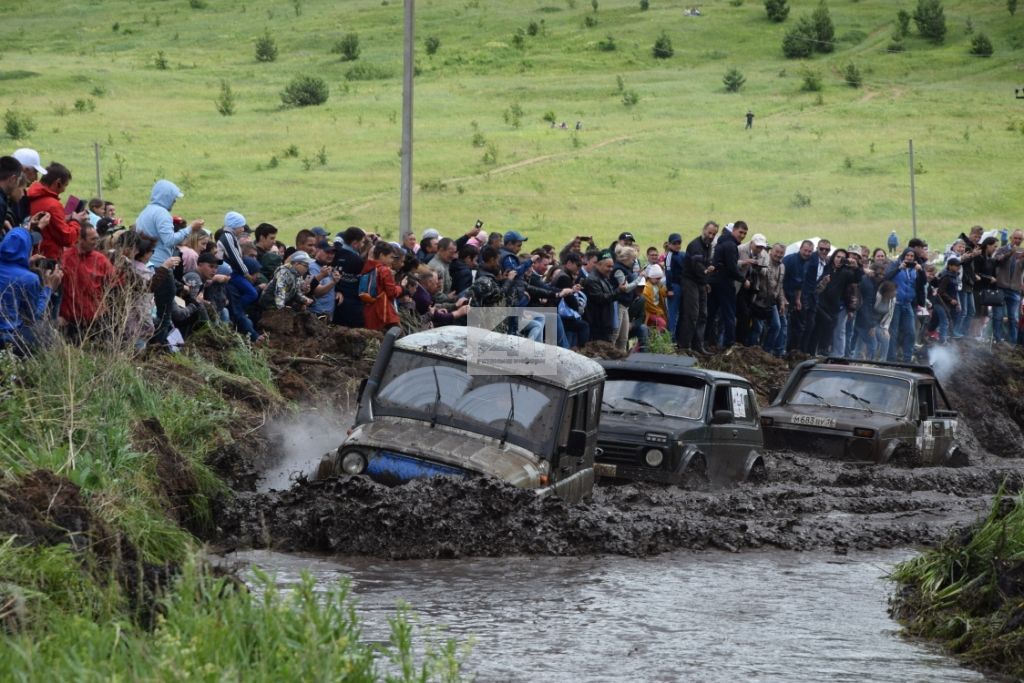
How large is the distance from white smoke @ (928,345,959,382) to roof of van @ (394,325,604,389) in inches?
722

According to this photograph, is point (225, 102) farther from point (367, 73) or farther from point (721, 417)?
point (721, 417)

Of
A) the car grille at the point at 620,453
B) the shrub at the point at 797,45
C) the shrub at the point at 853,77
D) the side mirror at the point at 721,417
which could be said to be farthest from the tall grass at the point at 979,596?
the shrub at the point at 797,45

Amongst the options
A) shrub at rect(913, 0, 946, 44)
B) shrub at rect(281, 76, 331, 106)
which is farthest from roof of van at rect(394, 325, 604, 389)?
shrub at rect(913, 0, 946, 44)

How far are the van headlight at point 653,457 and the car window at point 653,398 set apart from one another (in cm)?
82

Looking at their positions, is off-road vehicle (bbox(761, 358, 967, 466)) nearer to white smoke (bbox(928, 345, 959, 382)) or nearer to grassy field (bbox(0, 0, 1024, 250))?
white smoke (bbox(928, 345, 959, 382))

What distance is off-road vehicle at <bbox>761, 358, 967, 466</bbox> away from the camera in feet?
64.9

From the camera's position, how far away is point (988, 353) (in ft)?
101

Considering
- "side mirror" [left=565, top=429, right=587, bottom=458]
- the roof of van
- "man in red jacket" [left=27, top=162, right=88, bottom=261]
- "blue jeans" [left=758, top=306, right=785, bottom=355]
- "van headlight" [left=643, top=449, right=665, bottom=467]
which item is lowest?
"blue jeans" [left=758, top=306, right=785, bottom=355]

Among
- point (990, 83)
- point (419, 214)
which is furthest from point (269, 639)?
point (990, 83)

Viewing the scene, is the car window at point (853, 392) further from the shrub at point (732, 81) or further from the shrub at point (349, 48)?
the shrub at point (349, 48)

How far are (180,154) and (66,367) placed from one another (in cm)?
5006

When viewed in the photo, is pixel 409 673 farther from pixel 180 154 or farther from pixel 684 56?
pixel 684 56

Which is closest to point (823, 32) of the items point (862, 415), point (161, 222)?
point (862, 415)

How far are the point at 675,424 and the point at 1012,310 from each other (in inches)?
682
